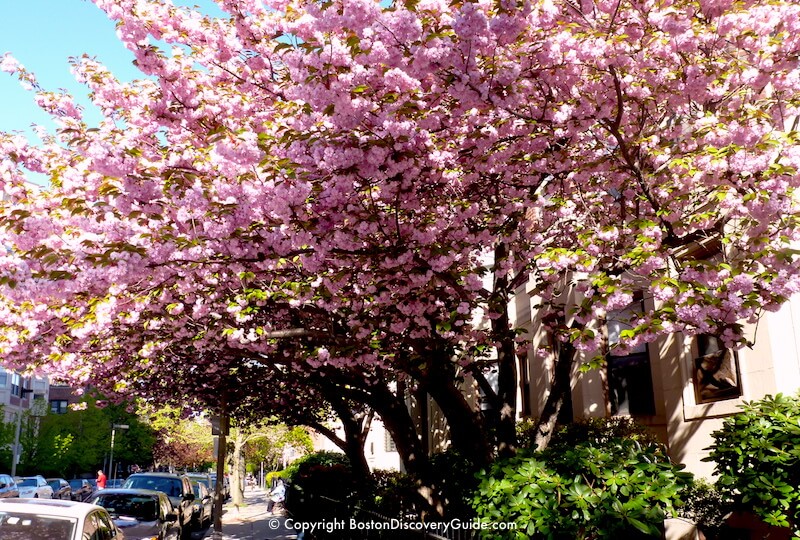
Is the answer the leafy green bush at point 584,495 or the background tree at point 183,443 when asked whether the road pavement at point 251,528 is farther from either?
the background tree at point 183,443

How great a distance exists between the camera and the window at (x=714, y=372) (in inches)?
465

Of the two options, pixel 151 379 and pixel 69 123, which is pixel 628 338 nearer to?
pixel 69 123

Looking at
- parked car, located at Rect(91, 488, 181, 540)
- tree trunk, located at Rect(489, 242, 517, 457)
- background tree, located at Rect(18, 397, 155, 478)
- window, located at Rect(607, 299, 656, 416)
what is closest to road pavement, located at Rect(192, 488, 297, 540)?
parked car, located at Rect(91, 488, 181, 540)

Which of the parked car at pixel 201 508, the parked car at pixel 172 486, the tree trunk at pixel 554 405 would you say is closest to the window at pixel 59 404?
the parked car at pixel 201 508

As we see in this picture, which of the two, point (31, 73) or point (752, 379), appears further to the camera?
point (752, 379)

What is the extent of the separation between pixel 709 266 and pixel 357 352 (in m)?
6.02

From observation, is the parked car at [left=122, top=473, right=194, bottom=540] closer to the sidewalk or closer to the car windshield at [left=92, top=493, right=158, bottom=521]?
the sidewalk

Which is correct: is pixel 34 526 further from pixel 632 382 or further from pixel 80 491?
pixel 80 491

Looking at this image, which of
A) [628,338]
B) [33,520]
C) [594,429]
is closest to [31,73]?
[33,520]

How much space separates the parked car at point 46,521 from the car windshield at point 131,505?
18.4 feet

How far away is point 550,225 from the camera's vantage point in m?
10.8

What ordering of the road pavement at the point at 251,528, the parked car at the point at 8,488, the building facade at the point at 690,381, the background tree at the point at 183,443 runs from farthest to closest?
the background tree at the point at 183,443
the parked car at the point at 8,488
the road pavement at the point at 251,528
the building facade at the point at 690,381

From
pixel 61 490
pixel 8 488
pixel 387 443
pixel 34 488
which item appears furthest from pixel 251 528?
pixel 61 490

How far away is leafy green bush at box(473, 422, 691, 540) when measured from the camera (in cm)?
616
